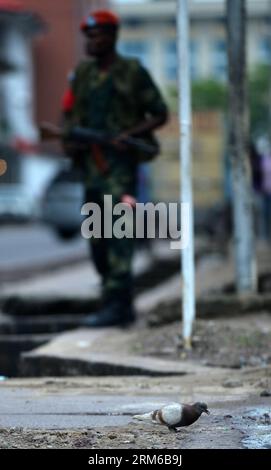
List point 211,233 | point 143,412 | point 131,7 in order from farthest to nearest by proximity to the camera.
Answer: point 131,7, point 211,233, point 143,412

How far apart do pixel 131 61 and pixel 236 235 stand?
51.1 inches

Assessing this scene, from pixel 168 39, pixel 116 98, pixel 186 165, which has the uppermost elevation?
pixel 168 39

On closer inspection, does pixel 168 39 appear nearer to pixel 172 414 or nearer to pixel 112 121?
pixel 112 121

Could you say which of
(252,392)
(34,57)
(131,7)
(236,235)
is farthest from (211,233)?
(131,7)

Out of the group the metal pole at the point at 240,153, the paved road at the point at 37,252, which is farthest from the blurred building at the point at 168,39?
the metal pole at the point at 240,153

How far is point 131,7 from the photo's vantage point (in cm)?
9919

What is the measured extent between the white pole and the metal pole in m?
1.22

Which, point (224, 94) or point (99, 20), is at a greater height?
point (224, 94)

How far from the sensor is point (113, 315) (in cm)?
874

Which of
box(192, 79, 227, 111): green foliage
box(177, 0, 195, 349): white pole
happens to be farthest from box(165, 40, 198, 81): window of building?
box(177, 0, 195, 349): white pole

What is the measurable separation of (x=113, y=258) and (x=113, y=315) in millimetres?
366

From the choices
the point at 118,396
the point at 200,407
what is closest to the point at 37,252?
the point at 118,396

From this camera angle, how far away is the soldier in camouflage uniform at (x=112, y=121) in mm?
8680
